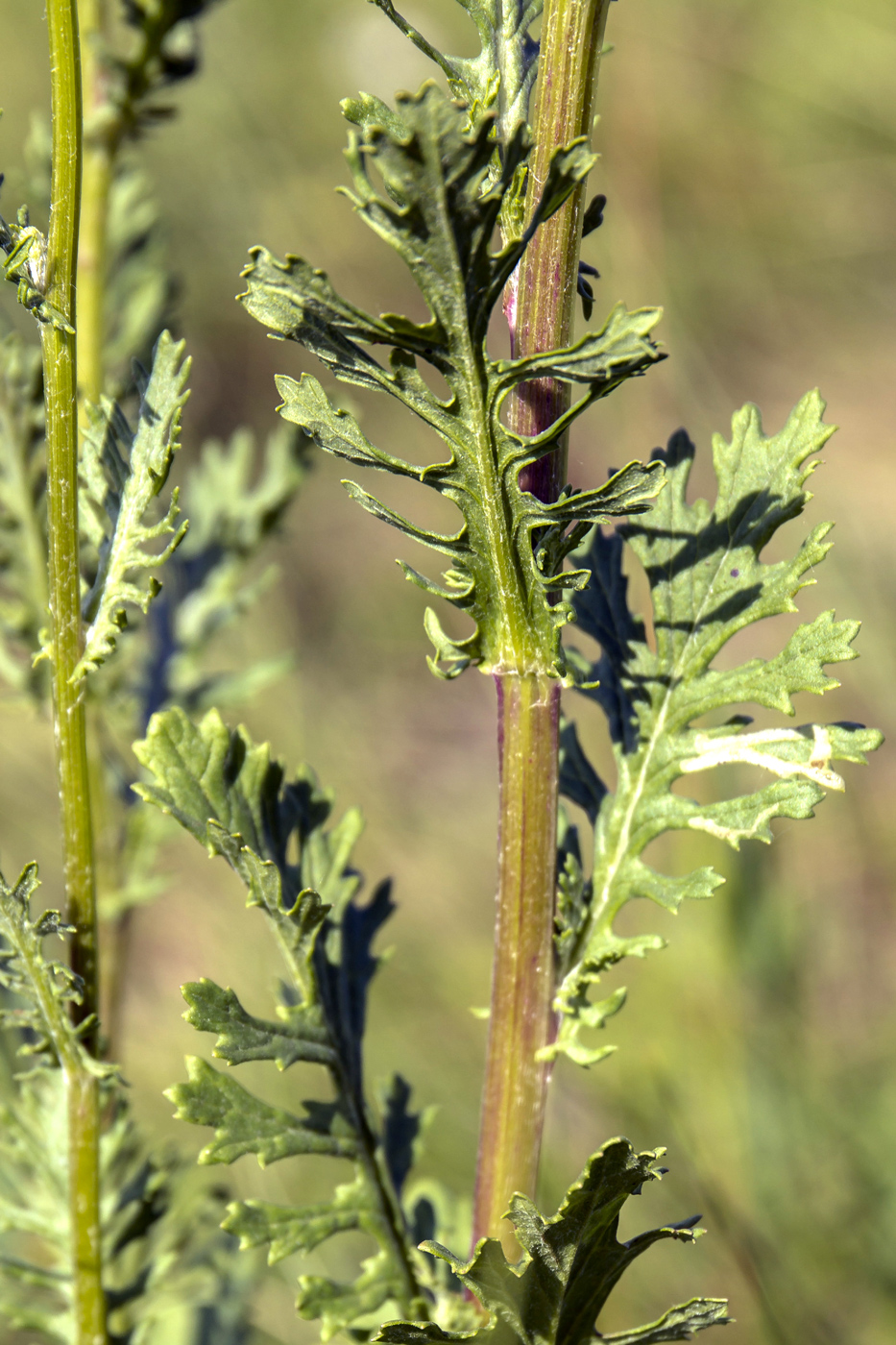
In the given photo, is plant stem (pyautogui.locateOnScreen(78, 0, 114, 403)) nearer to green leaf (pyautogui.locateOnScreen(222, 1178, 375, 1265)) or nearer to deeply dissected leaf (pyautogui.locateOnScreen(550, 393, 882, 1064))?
deeply dissected leaf (pyautogui.locateOnScreen(550, 393, 882, 1064))

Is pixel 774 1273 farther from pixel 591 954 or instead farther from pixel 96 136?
pixel 96 136

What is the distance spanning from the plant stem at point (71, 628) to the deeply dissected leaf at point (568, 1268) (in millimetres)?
314

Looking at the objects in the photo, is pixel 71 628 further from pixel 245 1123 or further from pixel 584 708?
pixel 584 708

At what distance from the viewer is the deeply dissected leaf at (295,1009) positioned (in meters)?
0.88

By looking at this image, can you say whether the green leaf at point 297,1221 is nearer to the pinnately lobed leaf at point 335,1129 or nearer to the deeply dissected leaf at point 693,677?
the pinnately lobed leaf at point 335,1129

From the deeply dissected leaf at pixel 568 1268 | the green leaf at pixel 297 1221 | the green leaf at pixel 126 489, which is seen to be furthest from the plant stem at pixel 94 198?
the deeply dissected leaf at pixel 568 1268

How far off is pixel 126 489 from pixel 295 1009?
45cm

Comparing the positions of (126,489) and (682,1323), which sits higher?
(126,489)

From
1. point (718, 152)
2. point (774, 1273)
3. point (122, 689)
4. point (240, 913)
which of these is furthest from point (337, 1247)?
point (718, 152)

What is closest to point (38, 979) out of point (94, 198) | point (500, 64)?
point (500, 64)

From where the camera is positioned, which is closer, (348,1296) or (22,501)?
(348,1296)

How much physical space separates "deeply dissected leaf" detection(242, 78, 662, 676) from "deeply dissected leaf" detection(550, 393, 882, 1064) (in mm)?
122

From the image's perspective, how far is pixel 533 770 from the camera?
869 mm

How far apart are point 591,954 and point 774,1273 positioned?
1.70 m
